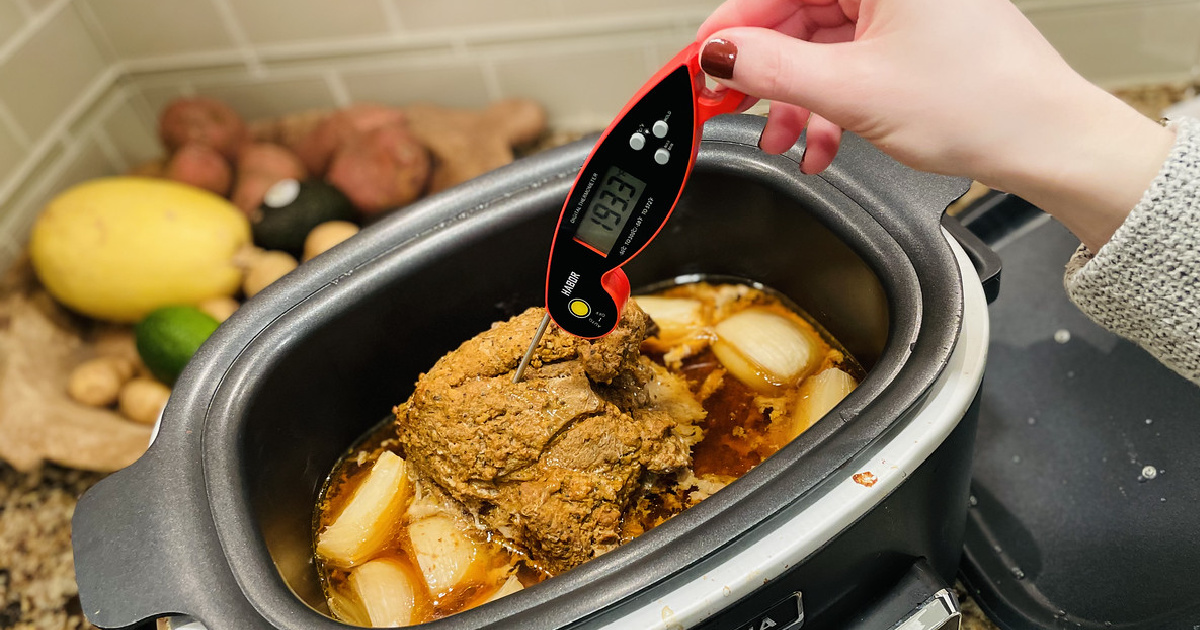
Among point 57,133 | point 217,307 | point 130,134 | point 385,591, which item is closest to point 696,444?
point 385,591

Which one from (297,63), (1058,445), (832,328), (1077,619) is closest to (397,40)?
(297,63)

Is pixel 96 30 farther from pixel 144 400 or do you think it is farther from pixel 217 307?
pixel 144 400

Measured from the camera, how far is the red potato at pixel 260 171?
5.01ft

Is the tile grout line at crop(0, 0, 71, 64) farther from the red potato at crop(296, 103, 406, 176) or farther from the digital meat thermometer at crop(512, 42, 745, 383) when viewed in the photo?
the digital meat thermometer at crop(512, 42, 745, 383)

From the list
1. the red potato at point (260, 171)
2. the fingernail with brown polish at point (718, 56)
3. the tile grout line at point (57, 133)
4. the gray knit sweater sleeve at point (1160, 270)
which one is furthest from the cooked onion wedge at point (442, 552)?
the tile grout line at point (57, 133)

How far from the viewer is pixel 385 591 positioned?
2.62 ft

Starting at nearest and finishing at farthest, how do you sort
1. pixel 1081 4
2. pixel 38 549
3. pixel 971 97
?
1. pixel 971 97
2. pixel 38 549
3. pixel 1081 4

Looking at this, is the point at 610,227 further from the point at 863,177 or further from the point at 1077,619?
the point at 1077,619

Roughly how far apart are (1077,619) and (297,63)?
5.50ft

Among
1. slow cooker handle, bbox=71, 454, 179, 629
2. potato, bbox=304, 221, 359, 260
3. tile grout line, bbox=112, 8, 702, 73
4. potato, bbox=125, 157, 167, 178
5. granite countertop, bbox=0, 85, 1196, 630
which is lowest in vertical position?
granite countertop, bbox=0, 85, 1196, 630

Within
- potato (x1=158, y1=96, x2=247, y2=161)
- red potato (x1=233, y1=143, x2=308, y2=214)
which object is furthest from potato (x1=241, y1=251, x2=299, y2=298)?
potato (x1=158, y1=96, x2=247, y2=161)

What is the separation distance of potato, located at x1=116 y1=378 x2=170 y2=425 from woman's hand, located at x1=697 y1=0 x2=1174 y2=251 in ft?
3.49

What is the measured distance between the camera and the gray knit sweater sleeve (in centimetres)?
60

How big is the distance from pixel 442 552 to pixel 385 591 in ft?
0.21
